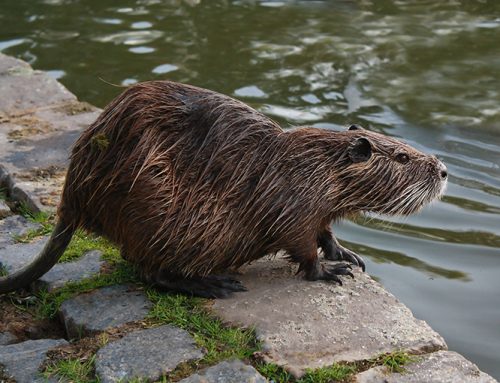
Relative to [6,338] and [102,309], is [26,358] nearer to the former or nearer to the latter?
[6,338]

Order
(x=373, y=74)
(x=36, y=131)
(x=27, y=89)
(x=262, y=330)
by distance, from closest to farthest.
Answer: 1. (x=262, y=330)
2. (x=36, y=131)
3. (x=27, y=89)
4. (x=373, y=74)

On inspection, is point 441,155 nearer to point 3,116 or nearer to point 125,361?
point 3,116

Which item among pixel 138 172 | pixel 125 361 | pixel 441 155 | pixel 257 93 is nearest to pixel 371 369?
pixel 125 361

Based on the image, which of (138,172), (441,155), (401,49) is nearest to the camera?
(138,172)

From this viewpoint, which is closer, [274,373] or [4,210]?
[274,373]

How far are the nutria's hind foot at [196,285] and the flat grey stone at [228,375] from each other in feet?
1.77

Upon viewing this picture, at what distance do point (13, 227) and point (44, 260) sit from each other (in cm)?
78

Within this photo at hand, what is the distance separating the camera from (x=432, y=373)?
3.27 m

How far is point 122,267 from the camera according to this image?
4051mm

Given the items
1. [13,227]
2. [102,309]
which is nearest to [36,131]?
[13,227]

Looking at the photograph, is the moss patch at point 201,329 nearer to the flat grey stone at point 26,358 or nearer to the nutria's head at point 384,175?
the flat grey stone at point 26,358

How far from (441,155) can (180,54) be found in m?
2.90

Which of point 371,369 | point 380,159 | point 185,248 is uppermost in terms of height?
point 380,159

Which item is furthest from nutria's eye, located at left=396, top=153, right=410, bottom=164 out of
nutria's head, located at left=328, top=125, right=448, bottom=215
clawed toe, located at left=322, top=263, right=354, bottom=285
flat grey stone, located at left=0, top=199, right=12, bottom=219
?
flat grey stone, located at left=0, top=199, right=12, bottom=219
